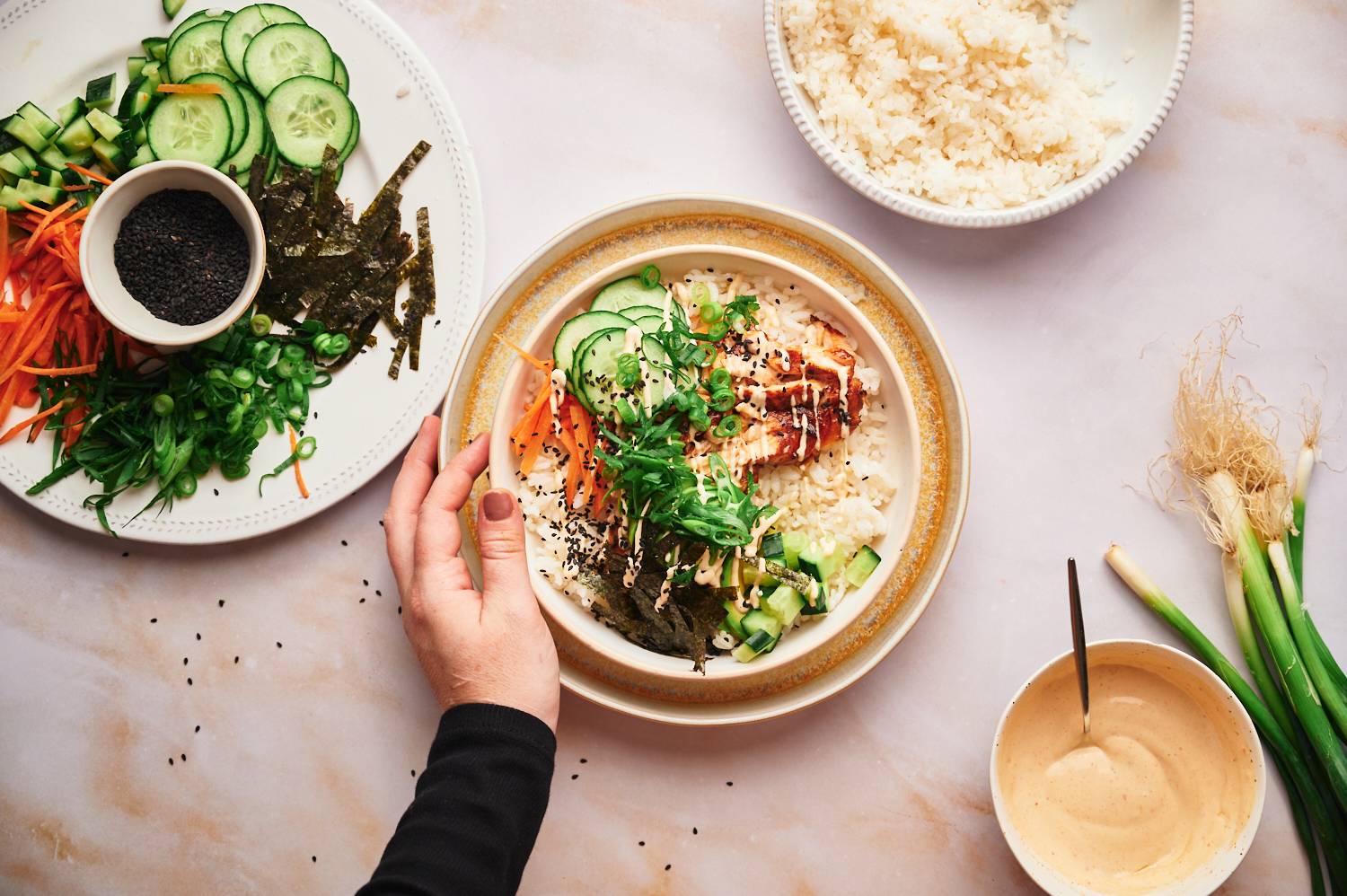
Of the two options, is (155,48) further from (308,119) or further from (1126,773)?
(1126,773)

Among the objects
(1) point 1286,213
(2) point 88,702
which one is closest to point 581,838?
(2) point 88,702

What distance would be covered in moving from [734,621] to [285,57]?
74.6 inches

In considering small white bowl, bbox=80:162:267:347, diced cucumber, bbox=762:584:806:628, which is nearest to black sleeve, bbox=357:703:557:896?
diced cucumber, bbox=762:584:806:628

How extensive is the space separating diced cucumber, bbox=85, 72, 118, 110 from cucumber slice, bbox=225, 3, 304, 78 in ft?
1.07

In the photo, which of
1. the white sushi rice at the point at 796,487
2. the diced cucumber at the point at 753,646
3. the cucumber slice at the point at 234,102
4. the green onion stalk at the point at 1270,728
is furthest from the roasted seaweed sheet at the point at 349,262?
the green onion stalk at the point at 1270,728

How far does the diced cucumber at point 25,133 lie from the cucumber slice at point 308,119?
0.58 metres

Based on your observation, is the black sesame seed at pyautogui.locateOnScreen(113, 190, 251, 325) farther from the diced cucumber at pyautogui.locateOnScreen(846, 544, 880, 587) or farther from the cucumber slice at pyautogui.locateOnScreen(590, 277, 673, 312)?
the diced cucumber at pyautogui.locateOnScreen(846, 544, 880, 587)

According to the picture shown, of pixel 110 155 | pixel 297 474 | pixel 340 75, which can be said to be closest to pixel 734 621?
pixel 297 474

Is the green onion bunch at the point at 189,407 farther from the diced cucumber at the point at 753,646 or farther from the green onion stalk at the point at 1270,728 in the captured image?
the green onion stalk at the point at 1270,728

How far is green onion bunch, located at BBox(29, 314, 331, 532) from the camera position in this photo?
2406 millimetres

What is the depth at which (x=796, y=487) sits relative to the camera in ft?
7.52

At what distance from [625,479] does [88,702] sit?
1785 millimetres

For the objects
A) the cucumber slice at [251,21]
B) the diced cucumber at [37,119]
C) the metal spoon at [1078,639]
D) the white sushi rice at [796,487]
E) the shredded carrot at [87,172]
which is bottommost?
the metal spoon at [1078,639]

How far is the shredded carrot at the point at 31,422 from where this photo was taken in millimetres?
2395
